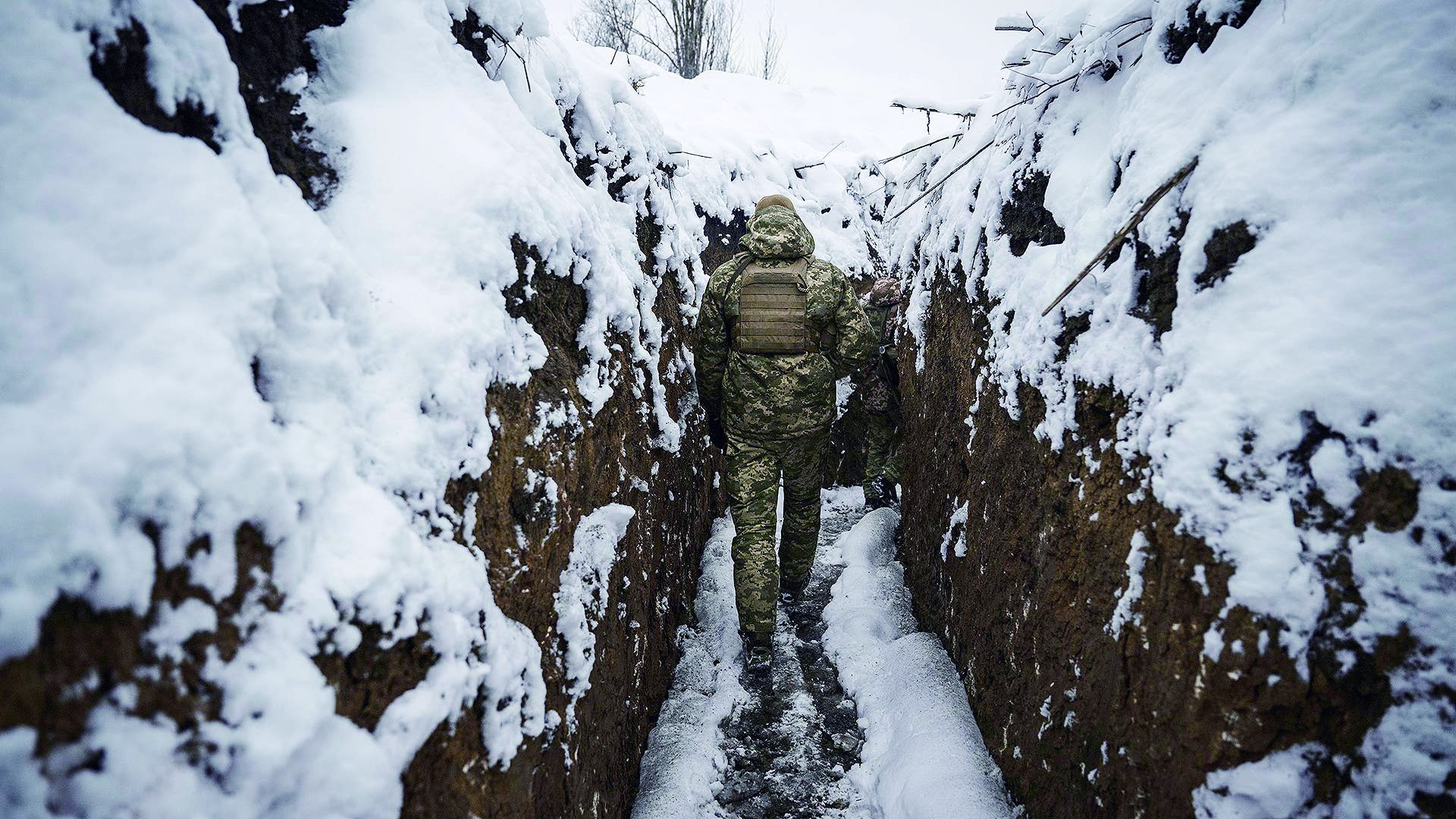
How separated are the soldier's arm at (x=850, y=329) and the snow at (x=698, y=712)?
1499mm

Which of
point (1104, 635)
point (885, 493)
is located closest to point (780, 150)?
point (885, 493)

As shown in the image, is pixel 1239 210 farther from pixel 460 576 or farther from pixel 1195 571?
pixel 460 576

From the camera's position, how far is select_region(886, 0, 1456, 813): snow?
96 cm

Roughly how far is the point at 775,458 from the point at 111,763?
9.01 feet

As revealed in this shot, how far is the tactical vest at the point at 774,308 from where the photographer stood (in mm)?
3068

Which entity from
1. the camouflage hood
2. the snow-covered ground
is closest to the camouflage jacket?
the camouflage hood

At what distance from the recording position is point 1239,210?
1238 mm

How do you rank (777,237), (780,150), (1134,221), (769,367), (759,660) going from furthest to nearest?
(780,150) < (769,367) < (777,237) < (759,660) < (1134,221)

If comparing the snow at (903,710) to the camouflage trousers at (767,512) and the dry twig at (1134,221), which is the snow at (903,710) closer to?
the camouflage trousers at (767,512)

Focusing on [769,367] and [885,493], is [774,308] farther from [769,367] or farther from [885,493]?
[885,493]

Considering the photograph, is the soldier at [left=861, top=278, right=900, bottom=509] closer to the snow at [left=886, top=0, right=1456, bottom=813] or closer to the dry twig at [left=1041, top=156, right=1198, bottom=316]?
the dry twig at [left=1041, top=156, right=1198, bottom=316]

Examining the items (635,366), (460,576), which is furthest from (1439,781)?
(635,366)

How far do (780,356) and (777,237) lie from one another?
23.9 inches

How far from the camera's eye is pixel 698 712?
2.55m
